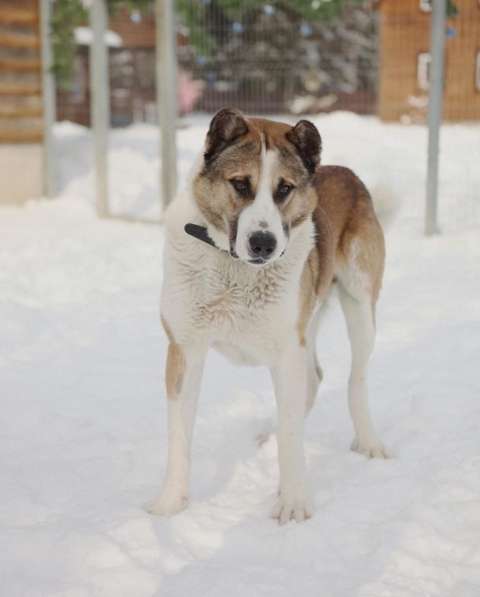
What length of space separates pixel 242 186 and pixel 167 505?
1.14 metres

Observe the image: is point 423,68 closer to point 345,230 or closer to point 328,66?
point 328,66

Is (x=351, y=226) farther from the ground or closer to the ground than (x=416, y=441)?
farther from the ground

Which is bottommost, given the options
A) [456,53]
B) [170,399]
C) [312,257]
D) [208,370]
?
[208,370]

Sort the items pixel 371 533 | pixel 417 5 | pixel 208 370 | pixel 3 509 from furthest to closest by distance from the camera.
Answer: pixel 417 5 → pixel 208 370 → pixel 3 509 → pixel 371 533

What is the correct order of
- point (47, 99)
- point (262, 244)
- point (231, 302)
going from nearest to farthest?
point (262, 244)
point (231, 302)
point (47, 99)

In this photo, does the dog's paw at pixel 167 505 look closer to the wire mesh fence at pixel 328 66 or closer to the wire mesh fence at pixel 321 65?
the wire mesh fence at pixel 328 66

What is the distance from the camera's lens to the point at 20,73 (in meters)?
9.90

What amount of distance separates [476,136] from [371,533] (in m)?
5.93

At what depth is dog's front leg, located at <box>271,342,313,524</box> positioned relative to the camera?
2.96 m

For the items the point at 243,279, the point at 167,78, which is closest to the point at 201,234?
the point at 243,279

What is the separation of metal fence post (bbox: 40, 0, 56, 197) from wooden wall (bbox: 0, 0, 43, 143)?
0.23 feet

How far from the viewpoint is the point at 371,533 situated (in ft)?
9.04

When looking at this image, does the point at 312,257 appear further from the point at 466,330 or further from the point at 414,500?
the point at 466,330

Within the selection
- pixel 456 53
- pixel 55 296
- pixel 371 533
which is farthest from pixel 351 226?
pixel 456 53
